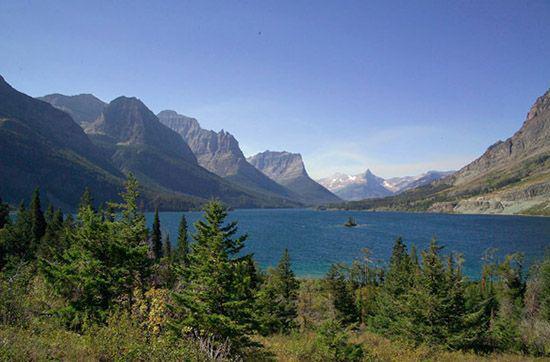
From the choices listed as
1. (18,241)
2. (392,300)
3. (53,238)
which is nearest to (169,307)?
(392,300)

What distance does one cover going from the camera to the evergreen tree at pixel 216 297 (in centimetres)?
1414

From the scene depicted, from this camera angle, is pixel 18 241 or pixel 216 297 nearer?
pixel 216 297

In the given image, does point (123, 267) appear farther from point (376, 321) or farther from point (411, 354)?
point (376, 321)

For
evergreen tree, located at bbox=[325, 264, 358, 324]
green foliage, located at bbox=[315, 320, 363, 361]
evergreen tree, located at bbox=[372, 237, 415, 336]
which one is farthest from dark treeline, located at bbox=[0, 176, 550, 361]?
evergreen tree, located at bbox=[325, 264, 358, 324]

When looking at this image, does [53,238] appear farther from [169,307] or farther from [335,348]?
[335,348]

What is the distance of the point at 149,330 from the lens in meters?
14.3

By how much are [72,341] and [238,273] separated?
7.17 meters

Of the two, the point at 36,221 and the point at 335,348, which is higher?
the point at 335,348

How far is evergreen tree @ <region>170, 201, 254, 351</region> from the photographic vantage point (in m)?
14.1

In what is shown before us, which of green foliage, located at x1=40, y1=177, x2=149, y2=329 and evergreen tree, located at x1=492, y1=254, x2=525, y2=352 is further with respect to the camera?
evergreen tree, located at x1=492, y1=254, x2=525, y2=352

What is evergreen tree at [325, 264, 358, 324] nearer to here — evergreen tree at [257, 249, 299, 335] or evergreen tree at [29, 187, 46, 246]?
evergreen tree at [257, 249, 299, 335]

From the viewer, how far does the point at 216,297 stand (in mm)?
14922

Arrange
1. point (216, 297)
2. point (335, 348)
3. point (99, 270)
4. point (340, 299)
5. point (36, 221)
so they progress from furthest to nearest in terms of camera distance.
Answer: point (36, 221) → point (340, 299) → point (99, 270) → point (216, 297) → point (335, 348)

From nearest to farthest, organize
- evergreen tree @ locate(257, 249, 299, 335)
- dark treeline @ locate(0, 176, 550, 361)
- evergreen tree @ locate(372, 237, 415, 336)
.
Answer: dark treeline @ locate(0, 176, 550, 361)
evergreen tree @ locate(372, 237, 415, 336)
evergreen tree @ locate(257, 249, 299, 335)
